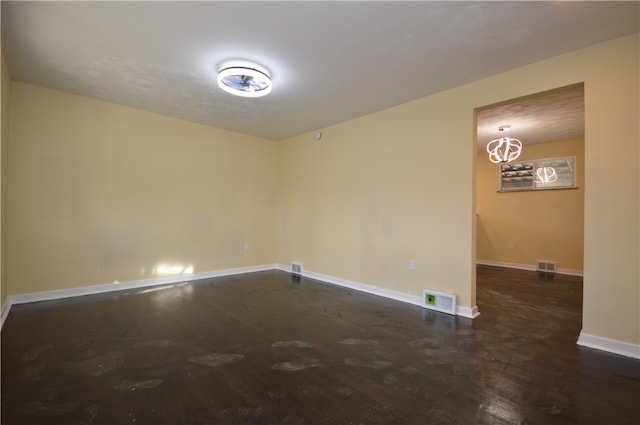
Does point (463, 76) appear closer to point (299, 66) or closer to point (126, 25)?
point (299, 66)

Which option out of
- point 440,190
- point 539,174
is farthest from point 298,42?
point 539,174

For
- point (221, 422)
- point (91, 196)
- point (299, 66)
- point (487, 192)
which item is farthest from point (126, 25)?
point (487, 192)

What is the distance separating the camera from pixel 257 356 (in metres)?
2.18

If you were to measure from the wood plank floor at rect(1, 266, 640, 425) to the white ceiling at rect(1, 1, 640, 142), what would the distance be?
8.16 feet

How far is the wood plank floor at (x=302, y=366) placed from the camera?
1.58 metres

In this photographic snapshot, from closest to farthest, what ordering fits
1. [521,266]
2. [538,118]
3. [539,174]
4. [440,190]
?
[440,190]
[538,118]
[539,174]
[521,266]

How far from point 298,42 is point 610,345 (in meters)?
3.49

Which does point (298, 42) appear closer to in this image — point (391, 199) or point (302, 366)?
point (391, 199)

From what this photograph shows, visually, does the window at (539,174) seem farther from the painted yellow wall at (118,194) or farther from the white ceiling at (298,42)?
the painted yellow wall at (118,194)

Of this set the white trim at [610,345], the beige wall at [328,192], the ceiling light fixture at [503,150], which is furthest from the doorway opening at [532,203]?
the white trim at [610,345]

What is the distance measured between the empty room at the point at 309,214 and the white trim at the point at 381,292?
4cm

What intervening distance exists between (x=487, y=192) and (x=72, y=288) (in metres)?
7.73

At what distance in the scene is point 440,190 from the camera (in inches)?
134

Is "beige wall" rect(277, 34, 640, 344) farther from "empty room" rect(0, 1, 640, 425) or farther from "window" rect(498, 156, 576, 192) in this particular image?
"window" rect(498, 156, 576, 192)
